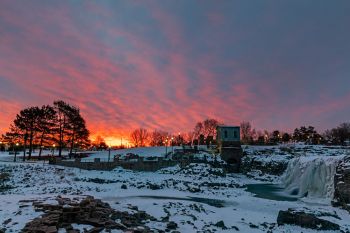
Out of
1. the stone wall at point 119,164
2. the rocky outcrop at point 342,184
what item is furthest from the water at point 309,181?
the stone wall at point 119,164

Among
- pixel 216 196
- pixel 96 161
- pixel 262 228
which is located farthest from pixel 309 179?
pixel 96 161

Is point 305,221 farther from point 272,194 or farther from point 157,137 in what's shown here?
point 157,137

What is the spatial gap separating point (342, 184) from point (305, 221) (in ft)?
40.7

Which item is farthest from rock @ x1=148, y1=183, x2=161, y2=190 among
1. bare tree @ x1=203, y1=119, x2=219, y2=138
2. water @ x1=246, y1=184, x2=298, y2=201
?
bare tree @ x1=203, y1=119, x2=219, y2=138

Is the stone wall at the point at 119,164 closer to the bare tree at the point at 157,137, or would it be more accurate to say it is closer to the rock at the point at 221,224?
the rock at the point at 221,224

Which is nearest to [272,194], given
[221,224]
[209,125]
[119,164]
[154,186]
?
[154,186]

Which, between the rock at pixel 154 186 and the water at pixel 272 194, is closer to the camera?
the water at pixel 272 194

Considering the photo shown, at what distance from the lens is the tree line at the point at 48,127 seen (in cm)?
6397

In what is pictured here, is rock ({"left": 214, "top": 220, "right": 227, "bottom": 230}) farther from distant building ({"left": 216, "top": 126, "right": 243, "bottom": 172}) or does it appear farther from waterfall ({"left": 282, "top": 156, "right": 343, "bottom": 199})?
distant building ({"left": 216, "top": 126, "right": 243, "bottom": 172})

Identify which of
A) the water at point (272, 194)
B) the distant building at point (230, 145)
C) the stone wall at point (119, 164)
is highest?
the distant building at point (230, 145)

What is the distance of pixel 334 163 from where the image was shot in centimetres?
3641

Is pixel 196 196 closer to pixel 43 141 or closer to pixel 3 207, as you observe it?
pixel 3 207

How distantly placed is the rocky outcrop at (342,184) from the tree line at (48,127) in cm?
5197

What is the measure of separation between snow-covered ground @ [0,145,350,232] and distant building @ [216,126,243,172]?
10.7m
